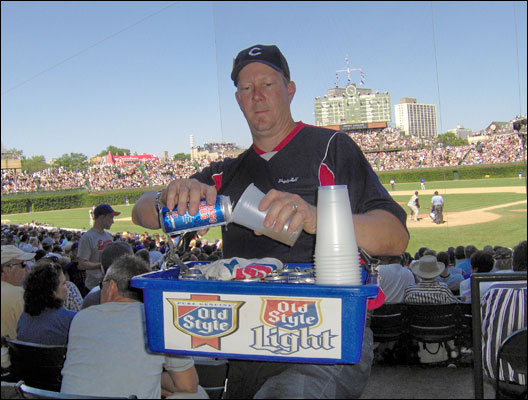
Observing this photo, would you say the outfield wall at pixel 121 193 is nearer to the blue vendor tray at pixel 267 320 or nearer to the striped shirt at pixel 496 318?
the striped shirt at pixel 496 318

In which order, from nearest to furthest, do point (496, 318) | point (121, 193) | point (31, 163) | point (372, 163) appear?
point (496, 318), point (372, 163), point (31, 163), point (121, 193)

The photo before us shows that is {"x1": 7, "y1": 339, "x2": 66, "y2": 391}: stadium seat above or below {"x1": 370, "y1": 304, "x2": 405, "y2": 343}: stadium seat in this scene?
above

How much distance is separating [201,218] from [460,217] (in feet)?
59.0

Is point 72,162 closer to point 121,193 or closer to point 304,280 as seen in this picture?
point 121,193

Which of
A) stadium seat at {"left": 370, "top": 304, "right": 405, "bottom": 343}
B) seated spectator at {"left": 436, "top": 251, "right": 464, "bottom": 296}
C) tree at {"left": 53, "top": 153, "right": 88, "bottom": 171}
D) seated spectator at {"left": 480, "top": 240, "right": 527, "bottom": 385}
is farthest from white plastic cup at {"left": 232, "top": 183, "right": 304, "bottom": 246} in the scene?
tree at {"left": 53, "top": 153, "right": 88, "bottom": 171}

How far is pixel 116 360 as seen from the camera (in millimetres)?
1577

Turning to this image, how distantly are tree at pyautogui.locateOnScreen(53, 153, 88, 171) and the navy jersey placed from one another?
37.9 metres

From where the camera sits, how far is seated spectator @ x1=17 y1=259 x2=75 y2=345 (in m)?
3.05

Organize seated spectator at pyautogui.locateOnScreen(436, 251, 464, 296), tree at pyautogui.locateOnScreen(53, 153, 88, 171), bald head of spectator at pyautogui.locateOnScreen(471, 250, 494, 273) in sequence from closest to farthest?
1. bald head of spectator at pyautogui.locateOnScreen(471, 250, 494, 273)
2. seated spectator at pyautogui.locateOnScreen(436, 251, 464, 296)
3. tree at pyautogui.locateOnScreen(53, 153, 88, 171)

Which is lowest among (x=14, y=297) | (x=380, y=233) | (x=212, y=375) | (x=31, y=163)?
(x=212, y=375)

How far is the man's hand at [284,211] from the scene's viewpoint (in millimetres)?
1026

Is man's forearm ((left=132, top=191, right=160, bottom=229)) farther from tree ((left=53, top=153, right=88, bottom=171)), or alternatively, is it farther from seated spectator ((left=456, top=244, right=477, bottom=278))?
tree ((left=53, top=153, right=88, bottom=171))

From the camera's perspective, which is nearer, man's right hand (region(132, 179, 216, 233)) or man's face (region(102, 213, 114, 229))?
man's right hand (region(132, 179, 216, 233))

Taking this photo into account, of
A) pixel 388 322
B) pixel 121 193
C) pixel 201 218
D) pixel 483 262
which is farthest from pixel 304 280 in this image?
pixel 121 193
